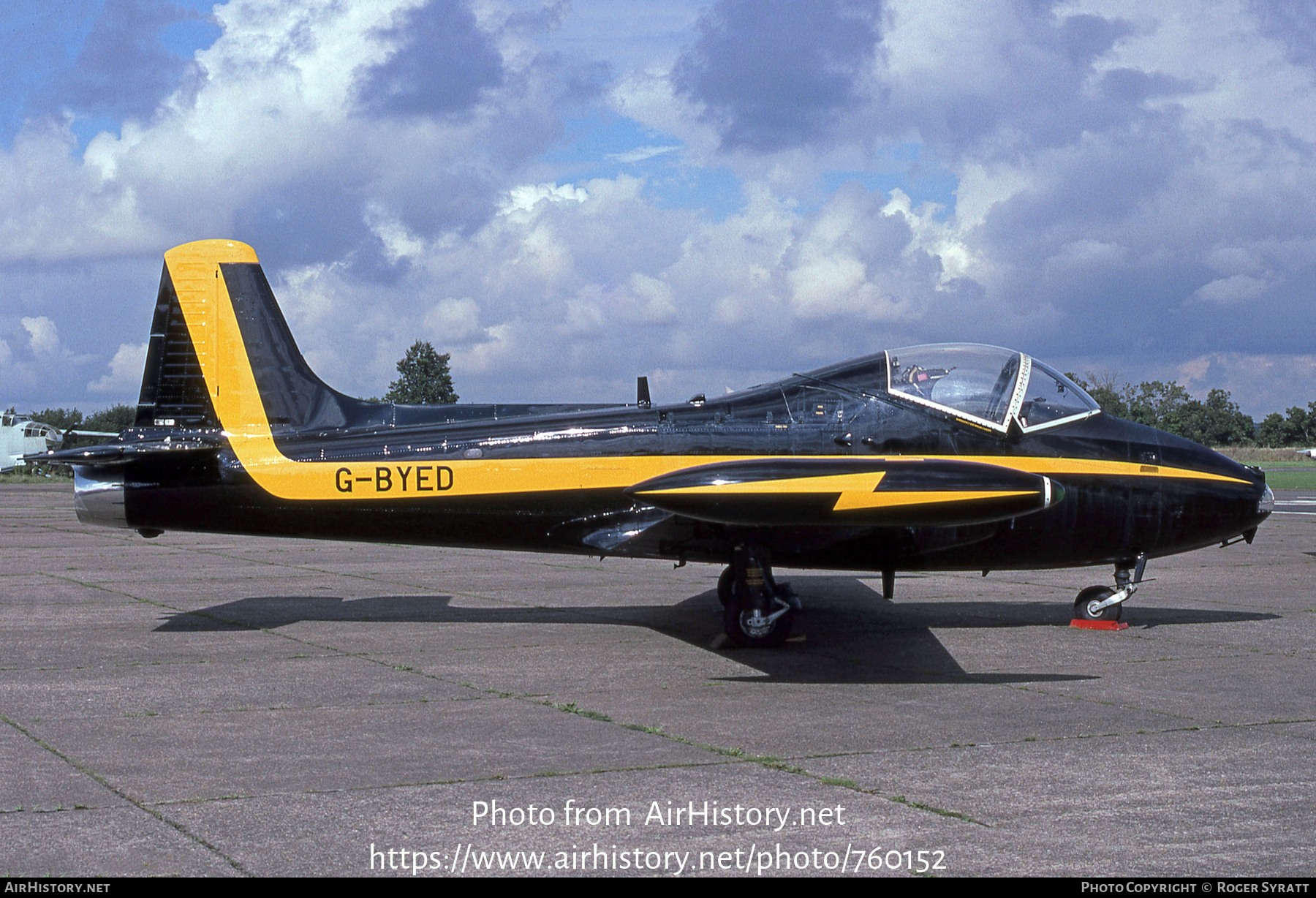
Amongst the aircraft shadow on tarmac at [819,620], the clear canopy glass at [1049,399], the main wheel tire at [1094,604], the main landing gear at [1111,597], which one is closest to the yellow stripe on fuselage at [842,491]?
the aircraft shadow on tarmac at [819,620]

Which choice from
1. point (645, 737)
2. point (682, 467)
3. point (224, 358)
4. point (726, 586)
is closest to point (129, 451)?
point (224, 358)

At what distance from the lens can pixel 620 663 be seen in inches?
Result: 368

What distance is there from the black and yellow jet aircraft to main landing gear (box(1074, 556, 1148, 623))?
0.30 m

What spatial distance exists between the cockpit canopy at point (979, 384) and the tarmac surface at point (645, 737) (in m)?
2.08

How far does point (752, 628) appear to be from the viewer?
32.8 feet

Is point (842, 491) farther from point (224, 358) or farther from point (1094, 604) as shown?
point (224, 358)

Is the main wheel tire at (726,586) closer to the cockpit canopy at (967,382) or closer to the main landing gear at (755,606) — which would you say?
the main landing gear at (755,606)

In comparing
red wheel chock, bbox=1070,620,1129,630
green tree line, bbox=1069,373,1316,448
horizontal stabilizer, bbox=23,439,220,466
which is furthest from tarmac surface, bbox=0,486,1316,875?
green tree line, bbox=1069,373,1316,448

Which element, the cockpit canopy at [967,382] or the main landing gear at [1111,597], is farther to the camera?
Answer: the main landing gear at [1111,597]

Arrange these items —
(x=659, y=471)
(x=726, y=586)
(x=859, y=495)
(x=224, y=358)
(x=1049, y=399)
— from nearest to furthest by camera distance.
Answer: (x=859, y=495) < (x=659, y=471) < (x=1049, y=399) < (x=224, y=358) < (x=726, y=586)

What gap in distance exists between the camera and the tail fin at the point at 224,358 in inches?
420

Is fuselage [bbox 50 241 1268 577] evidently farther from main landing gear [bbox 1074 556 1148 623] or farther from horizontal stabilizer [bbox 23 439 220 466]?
main landing gear [bbox 1074 556 1148 623]

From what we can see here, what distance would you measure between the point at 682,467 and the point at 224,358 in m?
4.44
